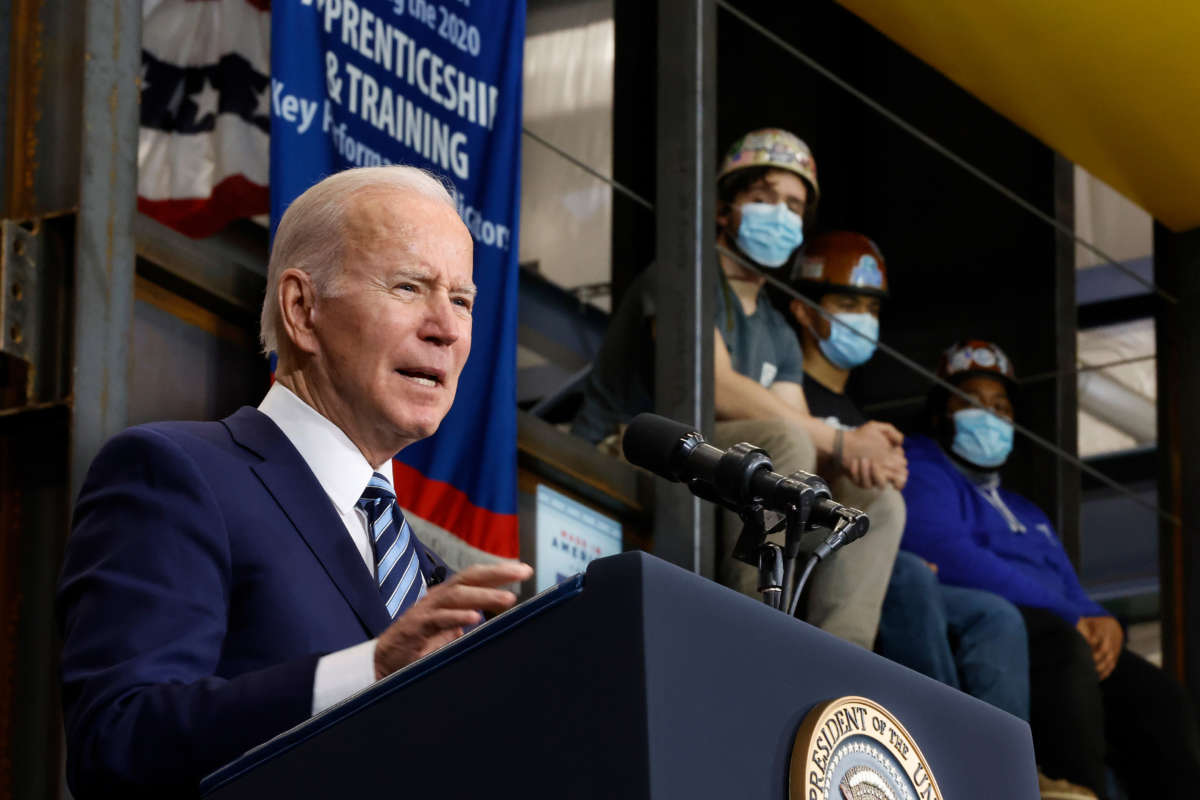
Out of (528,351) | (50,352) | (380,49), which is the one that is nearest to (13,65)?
(50,352)

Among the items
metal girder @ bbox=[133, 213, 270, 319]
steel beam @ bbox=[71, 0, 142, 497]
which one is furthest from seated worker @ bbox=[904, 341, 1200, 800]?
steel beam @ bbox=[71, 0, 142, 497]

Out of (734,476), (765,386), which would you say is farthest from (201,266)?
(734,476)

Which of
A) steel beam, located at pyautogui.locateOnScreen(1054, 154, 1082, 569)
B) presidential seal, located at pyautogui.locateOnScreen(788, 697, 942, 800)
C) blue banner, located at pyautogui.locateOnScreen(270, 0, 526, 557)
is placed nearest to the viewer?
presidential seal, located at pyautogui.locateOnScreen(788, 697, 942, 800)

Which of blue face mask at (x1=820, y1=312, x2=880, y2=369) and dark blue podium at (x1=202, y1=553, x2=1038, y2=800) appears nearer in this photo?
dark blue podium at (x1=202, y1=553, x2=1038, y2=800)

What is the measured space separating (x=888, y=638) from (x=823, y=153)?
133 inches

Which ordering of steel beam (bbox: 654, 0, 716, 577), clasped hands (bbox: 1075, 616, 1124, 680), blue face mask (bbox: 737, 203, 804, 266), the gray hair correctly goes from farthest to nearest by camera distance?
clasped hands (bbox: 1075, 616, 1124, 680), blue face mask (bbox: 737, 203, 804, 266), steel beam (bbox: 654, 0, 716, 577), the gray hair

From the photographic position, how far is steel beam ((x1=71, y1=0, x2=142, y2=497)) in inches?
111

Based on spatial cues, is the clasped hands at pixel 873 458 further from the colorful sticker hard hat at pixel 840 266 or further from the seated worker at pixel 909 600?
the colorful sticker hard hat at pixel 840 266

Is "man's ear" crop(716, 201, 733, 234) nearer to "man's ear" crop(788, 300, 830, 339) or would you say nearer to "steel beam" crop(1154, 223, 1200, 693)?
"man's ear" crop(788, 300, 830, 339)

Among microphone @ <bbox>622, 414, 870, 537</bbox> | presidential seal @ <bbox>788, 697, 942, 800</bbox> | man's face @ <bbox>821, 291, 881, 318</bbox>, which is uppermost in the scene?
man's face @ <bbox>821, 291, 881, 318</bbox>

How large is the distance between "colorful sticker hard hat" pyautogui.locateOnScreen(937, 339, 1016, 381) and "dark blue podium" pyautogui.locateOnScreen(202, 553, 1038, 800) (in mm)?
4253

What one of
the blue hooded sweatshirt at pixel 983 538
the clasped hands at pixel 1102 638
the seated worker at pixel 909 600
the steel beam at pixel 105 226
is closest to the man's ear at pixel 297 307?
the steel beam at pixel 105 226

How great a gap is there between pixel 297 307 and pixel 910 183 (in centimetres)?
585

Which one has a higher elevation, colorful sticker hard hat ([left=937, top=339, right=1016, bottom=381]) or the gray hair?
colorful sticker hard hat ([left=937, top=339, right=1016, bottom=381])
